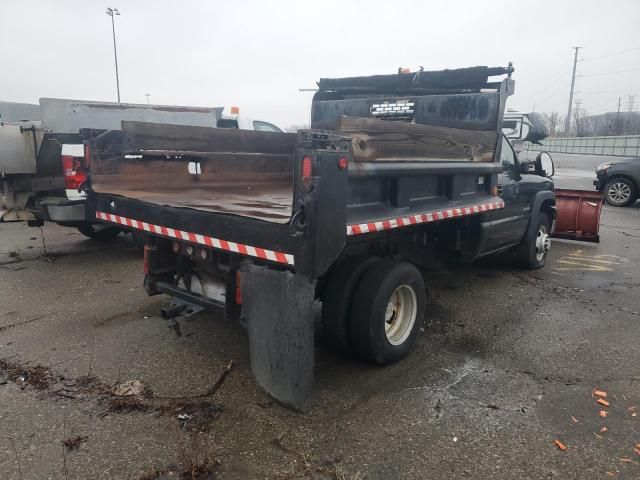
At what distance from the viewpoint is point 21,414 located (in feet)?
10.2

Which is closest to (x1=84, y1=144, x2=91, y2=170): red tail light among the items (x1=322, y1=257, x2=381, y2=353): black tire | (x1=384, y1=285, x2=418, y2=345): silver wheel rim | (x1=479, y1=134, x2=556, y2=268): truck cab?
(x1=322, y1=257, x2=381, y2=353): black tire

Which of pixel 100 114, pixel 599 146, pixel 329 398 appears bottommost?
pixel 329 398

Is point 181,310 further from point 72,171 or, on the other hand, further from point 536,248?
point 536,248

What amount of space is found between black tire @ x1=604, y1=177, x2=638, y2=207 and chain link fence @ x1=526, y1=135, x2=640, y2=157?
22.5 m

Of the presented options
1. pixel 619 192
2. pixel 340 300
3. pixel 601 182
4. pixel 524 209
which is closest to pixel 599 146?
pixel 601 182

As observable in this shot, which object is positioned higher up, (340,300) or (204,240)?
(204,240)

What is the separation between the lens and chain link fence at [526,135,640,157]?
41.0 metres

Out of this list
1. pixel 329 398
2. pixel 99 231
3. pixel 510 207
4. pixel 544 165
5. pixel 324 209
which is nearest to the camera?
pixel 324 209

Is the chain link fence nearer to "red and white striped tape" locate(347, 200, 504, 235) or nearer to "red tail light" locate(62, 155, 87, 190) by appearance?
"red and white striped tape" locate(347, 200, 504, 235)

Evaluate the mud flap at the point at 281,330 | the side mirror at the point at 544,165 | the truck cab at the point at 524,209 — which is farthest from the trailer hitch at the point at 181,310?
the side mirror at the point at 544,165

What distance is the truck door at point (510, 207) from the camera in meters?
5.64

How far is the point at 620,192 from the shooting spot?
546 inches

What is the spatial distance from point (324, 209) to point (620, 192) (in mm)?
13878

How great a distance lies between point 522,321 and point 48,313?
4.67 metres
